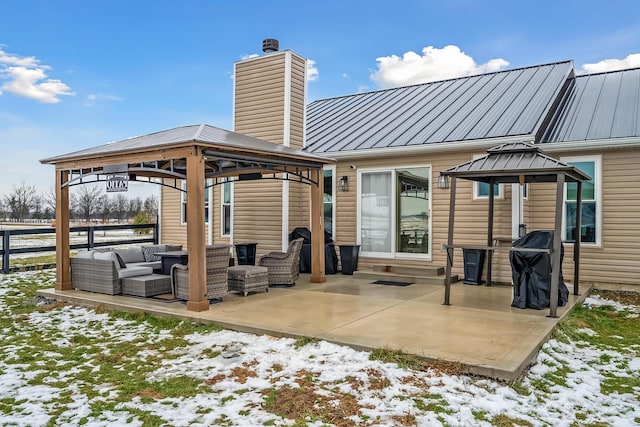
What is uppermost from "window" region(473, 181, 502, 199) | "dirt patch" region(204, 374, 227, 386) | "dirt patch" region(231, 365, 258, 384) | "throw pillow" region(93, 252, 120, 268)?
"window" region(473, 181, 502, 199)

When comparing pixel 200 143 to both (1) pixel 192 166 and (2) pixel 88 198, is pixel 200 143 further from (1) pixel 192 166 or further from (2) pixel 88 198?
(2) pixel 88 198

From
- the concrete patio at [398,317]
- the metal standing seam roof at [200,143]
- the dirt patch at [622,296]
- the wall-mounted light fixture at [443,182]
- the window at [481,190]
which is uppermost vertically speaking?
the metal standing seam roof at [200,143]

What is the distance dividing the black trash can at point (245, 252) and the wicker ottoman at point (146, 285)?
121 inches

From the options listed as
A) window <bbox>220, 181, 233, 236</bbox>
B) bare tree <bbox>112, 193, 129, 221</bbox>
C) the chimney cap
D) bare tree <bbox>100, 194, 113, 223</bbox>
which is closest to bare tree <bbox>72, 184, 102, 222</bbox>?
bare tree <bbox>100, 194, 113, 223</bbox>

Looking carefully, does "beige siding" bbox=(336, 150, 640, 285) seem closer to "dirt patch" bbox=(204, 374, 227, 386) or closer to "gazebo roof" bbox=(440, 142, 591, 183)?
"gazebo roof" bbox=(440, 142, 591, 183)

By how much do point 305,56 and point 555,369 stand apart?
9243mm

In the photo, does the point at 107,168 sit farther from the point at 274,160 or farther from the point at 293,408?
the point at 293,408

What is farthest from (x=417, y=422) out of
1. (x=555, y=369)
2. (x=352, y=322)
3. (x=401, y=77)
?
(x=401, y=77)

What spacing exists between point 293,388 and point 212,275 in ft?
10.7

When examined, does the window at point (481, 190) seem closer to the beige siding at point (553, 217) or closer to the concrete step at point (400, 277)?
the beige siding at point (553, 217)

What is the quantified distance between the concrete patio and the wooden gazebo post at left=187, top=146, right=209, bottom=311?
23cm

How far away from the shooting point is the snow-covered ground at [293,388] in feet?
11.2

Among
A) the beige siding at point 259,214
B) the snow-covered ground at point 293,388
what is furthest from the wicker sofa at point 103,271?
the beige siding at point 259,214

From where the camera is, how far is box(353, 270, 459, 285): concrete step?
885cm
